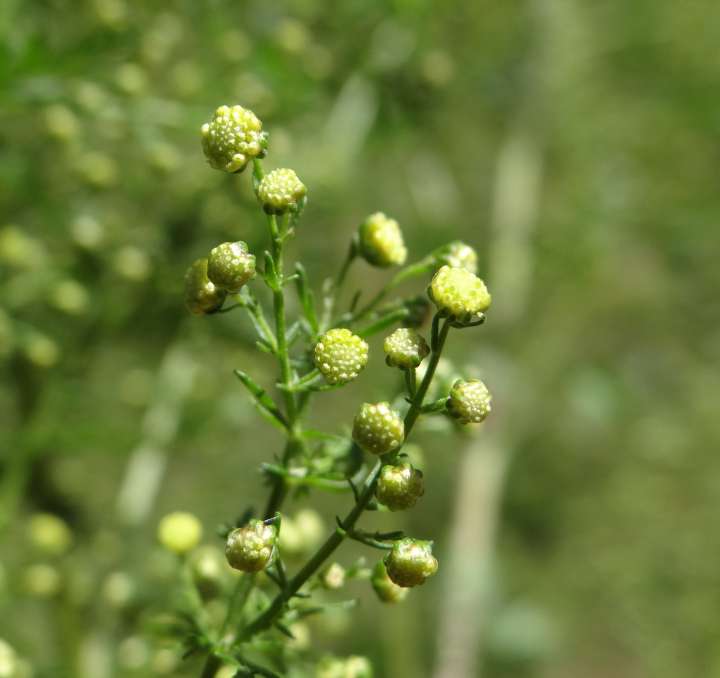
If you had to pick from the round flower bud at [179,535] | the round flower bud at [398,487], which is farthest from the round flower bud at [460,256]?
the round flower bud at [179,535]

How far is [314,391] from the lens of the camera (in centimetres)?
79

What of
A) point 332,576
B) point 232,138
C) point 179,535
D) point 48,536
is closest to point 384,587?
point 332,576

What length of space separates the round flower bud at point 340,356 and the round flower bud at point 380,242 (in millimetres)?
158

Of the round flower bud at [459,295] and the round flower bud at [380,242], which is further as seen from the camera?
the round flower bud at [380,242]

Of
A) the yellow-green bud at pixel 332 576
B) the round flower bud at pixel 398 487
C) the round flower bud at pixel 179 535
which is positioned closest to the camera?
the round flower bud at pixel 398 487

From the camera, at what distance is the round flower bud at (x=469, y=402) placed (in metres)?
0.72

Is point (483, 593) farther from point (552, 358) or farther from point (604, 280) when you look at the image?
point (604, 280)

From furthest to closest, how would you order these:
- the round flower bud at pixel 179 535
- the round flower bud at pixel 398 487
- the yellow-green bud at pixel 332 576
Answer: the round flower bud at pixel 179 535 → the yellow-green bud at pixel 332 576 → the round flower bud at pixel 398 487

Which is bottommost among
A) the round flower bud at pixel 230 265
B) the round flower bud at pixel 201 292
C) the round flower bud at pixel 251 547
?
the round flower bud at pixel 251 547

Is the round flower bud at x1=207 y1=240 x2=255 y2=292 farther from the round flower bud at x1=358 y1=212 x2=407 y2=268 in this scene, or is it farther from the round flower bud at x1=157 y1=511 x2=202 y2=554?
the round flower bud at x1=157 y1=511 x2=202 y2=554

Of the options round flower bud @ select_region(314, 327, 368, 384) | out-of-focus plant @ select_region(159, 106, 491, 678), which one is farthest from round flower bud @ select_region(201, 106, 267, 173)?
round flower bud @ select_region(314, 327, 368, 384)

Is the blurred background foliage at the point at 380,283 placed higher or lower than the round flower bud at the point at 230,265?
higher

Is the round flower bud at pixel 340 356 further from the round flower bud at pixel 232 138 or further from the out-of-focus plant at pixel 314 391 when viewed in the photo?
the round flower bud at pixel 232 138

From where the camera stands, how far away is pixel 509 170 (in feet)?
9.10
